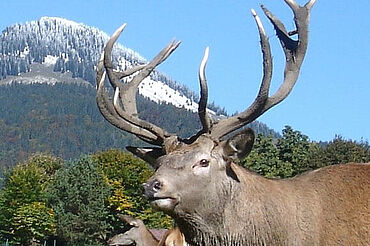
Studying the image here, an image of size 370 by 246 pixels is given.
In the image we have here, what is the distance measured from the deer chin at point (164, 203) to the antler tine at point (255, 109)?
1.24 metres

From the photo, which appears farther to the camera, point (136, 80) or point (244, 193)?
point (136, 80)

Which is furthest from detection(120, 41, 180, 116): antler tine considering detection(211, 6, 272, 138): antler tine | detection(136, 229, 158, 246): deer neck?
detection(136, 229, 158, 246): deer neck

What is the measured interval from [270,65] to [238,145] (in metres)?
1.17

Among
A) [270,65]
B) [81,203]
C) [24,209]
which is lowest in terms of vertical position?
[24,209]

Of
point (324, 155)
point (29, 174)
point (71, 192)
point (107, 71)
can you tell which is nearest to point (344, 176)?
point (107, 71)

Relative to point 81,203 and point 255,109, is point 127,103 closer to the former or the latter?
point 255,109

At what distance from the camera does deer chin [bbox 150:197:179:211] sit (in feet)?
27.9

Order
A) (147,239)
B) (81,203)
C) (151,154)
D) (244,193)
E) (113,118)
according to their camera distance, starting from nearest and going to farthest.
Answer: (244,193)
(151,154)
(113,118)
(147,239)
(81,203)

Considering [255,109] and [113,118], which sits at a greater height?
[255,109]

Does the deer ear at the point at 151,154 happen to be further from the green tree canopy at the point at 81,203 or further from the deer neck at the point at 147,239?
the green tree canopy at the point at 81,203

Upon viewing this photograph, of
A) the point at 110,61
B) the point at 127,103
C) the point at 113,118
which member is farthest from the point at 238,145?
the point at 110,61

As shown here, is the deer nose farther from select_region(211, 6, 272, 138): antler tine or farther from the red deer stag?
select_region(211, 6, 272, 138): antler tine

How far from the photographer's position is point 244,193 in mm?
9273

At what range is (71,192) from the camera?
7056 centimetres
